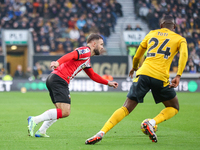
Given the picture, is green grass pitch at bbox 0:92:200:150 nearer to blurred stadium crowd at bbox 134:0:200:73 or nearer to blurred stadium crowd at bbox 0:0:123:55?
blurred stadium crowd at bbox 0:0:123:55

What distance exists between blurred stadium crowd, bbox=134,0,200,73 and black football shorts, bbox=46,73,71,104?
21.5 meters

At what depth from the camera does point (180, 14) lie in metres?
30.3

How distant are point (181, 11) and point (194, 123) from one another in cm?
2381

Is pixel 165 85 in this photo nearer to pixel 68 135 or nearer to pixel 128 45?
pixel 68 135

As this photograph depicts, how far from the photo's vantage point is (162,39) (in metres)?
5.64

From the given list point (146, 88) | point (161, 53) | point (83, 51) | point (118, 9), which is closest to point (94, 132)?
point (146, 88)

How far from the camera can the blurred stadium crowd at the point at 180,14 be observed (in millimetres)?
27895

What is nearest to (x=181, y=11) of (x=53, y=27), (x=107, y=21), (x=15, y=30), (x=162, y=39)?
(x=107, y=21)

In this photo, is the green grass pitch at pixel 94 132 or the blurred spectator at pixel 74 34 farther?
the blurred spectator at pixel 74 34

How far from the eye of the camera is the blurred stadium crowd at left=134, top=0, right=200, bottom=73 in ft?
91.5

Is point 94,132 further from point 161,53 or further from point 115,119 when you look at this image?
point 161,53

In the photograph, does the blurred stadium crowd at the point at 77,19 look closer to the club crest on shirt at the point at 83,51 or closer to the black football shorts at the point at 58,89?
Result: the black football shorts at the point at 58,89

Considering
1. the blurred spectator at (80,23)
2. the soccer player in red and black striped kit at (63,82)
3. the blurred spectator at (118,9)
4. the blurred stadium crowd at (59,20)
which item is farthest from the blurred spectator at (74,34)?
the soccer player in red and black striped kit at (63,82)

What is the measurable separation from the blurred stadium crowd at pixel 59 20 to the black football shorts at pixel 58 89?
18.5m
